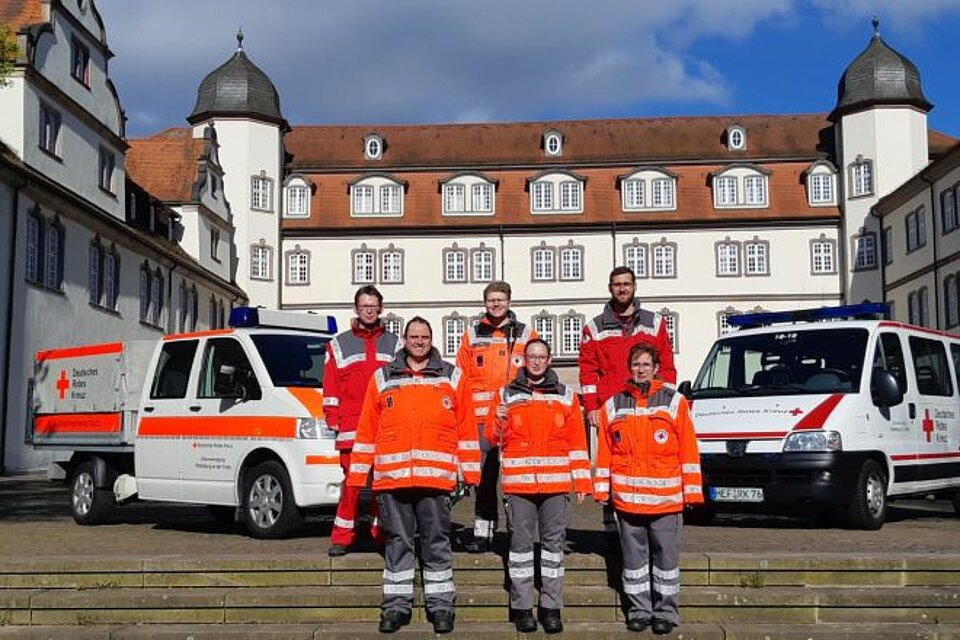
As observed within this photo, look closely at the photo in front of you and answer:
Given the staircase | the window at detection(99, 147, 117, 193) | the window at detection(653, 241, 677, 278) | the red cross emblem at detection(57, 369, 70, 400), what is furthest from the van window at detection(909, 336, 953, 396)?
the window at detection(653, 241, 677, 278)

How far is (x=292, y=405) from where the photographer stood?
10172mm

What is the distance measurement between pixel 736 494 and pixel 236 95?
4658 cm

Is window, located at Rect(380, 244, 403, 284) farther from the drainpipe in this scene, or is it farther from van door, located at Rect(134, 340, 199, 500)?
van door, located at Rect(134, 340, 199, 500)

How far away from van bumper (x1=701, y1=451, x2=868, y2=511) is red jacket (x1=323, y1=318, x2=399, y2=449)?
4.21 metres

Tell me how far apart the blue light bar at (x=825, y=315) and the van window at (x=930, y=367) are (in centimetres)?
52

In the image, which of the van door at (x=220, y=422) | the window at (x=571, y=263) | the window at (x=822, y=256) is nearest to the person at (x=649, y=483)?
the van door at (x=220, y=422)

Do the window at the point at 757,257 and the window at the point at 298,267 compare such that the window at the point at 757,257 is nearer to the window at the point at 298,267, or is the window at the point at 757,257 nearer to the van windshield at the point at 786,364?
the window at the point at 298,267

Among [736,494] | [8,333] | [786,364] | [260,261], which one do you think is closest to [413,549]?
[736,494]

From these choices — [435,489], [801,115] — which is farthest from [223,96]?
[435,489]

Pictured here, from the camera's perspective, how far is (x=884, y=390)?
443 inches

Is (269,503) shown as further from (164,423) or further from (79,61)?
(79,61)

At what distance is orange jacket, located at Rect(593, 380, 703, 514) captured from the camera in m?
7.05

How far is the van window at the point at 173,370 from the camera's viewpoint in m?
11.4

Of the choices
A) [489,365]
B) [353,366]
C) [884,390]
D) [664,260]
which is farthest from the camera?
[664,260]
